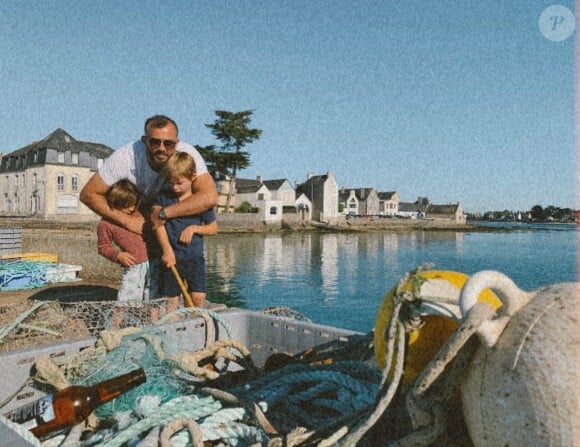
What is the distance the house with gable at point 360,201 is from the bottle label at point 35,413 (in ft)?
323

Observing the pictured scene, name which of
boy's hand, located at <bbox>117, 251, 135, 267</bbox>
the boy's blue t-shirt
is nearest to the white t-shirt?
the boy's blue t-shirt

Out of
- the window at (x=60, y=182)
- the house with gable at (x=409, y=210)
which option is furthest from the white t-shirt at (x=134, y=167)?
the house with gable at (x=409, y=210)

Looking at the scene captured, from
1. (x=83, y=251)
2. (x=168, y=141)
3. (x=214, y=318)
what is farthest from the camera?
(x=83, y=251)

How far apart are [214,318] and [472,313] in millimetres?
A: 2075

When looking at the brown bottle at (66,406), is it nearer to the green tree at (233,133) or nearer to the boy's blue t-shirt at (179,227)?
the boy's blue t-shirt at (179,227)

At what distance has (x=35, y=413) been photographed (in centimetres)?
194

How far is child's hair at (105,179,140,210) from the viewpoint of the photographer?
392 cm

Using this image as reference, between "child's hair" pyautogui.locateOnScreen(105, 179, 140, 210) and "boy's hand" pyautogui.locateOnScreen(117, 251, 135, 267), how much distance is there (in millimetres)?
504

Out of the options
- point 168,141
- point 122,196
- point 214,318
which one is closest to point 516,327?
Result: point 214,318

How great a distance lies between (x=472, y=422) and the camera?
1275 mm

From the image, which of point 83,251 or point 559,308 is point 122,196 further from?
point 83,251

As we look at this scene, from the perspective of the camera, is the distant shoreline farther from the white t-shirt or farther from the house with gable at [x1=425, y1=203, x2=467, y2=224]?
the white t-shirt

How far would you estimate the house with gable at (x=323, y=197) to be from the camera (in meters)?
79.8

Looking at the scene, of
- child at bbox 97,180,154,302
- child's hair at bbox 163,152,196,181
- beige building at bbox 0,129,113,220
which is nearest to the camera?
child's hair at bbox 163,152,196,181
